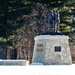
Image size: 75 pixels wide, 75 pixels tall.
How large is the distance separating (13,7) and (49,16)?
10.6m

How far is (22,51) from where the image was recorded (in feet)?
92.9

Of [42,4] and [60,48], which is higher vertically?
[42,4]

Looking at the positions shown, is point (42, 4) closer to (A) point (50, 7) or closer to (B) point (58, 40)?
(A) point (50, 7)

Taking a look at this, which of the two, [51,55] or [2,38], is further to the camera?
[2,38]

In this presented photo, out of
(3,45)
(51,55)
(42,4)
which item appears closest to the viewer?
(51,55)

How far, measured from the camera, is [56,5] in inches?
1077

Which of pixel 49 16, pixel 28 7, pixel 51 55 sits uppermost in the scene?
pixel 28 7

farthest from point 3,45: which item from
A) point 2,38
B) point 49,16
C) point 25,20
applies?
point 49,16

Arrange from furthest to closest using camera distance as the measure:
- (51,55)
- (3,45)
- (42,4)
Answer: (42,4) < (3,45) < (51,55)

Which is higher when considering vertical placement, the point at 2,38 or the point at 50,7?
the point at 50,7

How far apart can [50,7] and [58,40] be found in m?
12.0

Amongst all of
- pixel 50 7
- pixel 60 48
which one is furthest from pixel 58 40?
pixel 50 7

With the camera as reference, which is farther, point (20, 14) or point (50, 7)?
point (50, 7)

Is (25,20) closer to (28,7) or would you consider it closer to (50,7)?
(28,7)
